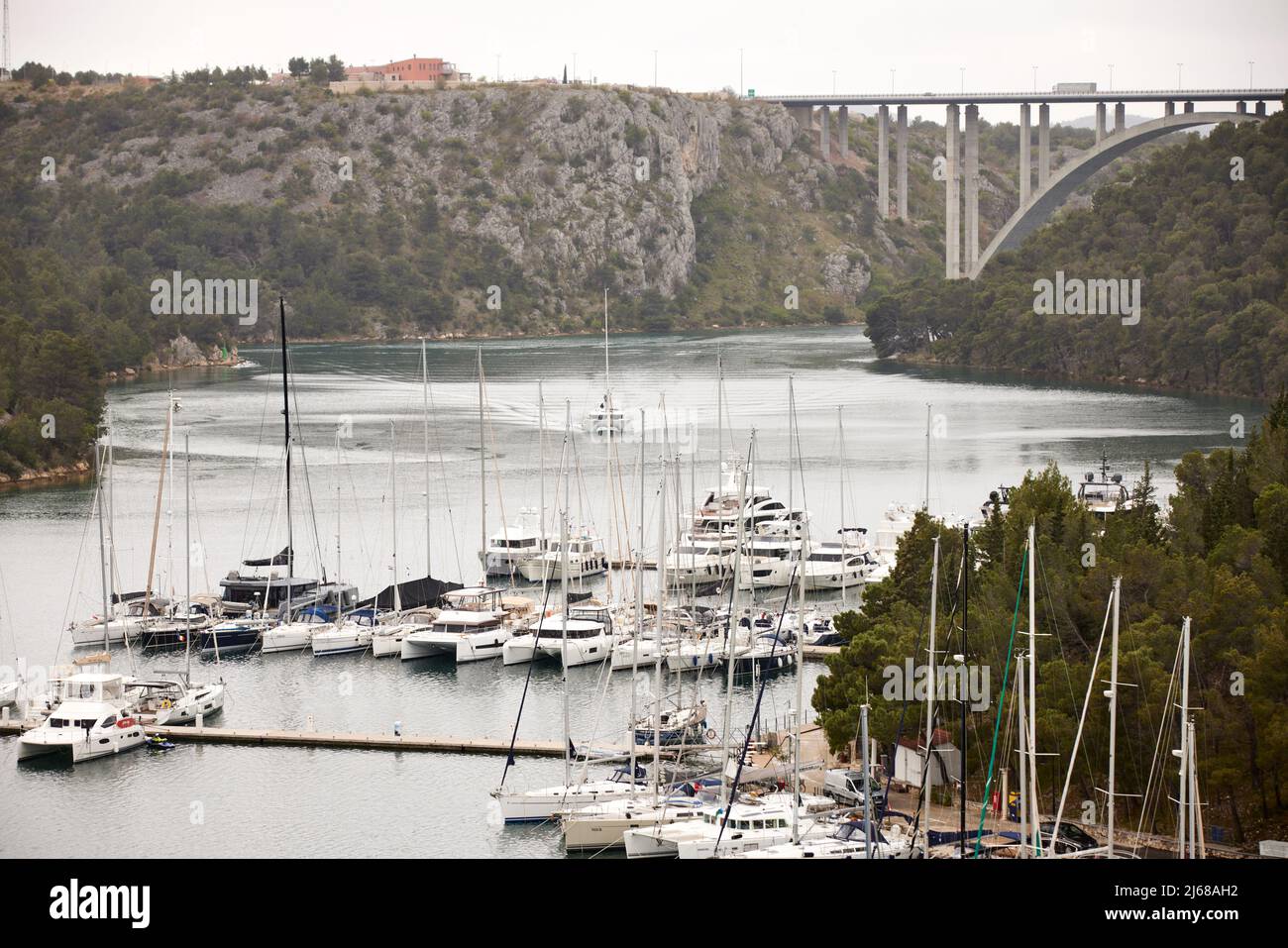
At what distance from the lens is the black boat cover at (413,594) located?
80.6 ft

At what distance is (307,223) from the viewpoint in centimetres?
9762

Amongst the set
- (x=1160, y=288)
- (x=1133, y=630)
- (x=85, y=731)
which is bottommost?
(x=85, y=731)

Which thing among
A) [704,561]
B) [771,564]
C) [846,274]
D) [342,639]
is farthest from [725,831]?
[846,274]

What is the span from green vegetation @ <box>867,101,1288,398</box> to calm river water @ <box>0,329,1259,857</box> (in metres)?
2.43

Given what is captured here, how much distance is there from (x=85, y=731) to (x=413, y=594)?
7.32 meters

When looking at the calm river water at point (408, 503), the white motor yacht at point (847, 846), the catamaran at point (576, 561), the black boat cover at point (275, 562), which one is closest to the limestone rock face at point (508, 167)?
the calm river water at point (408, 503)

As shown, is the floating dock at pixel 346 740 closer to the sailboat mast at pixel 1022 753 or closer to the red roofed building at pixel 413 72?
the sailboat mast at pixel 1022 753

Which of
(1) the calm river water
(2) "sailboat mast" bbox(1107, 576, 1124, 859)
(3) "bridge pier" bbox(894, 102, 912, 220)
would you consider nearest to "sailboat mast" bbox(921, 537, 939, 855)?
(2) "sailboat mast" bbox(1107, 576, 1124, 859)

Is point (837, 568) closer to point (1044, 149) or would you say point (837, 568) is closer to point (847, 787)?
point (847, 787)

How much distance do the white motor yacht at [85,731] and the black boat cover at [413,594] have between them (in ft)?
20.3

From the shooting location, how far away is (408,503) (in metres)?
35.0

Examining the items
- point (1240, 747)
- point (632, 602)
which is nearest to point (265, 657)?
point (632, 602)

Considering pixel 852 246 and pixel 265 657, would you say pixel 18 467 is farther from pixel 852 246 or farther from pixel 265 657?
pixel 852 246

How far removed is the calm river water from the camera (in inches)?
633
